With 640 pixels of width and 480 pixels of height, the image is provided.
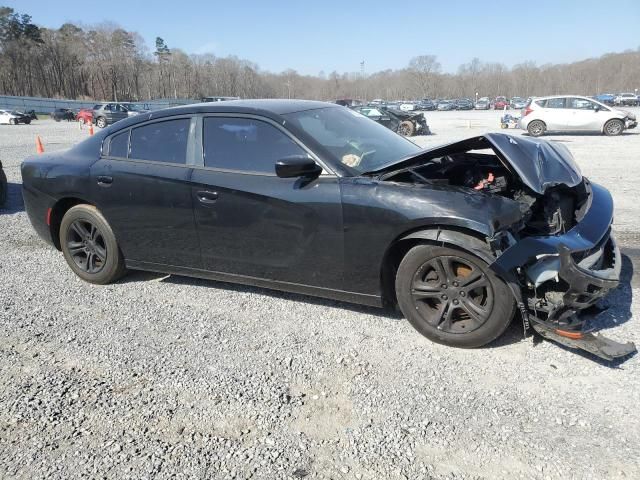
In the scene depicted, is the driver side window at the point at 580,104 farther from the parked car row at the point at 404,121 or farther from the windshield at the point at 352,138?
the windshield at the point at 352,138

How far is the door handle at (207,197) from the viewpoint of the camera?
12.5ft

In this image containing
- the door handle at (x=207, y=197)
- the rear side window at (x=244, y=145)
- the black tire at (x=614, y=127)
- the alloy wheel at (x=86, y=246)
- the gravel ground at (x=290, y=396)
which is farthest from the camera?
the black tire at (x=614, y=127)

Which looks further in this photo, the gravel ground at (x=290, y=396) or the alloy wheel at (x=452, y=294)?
the alloy wheel at (x=452, y=294)

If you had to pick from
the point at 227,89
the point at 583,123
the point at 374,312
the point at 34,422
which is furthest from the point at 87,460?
the point at 227,89

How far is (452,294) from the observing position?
317cm

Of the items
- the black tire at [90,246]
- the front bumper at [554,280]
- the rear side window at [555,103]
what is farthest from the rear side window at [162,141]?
the rear side window at [555,103]

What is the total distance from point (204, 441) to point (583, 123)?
20529 mm

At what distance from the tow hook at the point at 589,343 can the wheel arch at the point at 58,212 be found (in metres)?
3.97

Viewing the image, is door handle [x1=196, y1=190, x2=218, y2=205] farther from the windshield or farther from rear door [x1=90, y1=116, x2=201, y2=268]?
the windshield

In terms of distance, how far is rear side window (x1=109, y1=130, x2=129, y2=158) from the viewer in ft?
14.3

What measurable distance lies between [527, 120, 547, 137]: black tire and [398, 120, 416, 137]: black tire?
16.5 feet

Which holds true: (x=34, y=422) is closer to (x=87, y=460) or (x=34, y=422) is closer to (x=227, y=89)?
(x=87, y=460)

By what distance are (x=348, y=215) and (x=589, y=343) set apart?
163 centimetres

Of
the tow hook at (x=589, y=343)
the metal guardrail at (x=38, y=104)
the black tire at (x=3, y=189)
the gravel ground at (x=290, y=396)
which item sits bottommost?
the gravel ground at (x=290, y=396)
